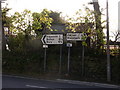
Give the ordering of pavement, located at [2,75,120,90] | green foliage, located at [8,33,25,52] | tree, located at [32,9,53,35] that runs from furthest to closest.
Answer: green foliage, located at [8,33,25,52] → tree, located at [32,9,53,35] → pavement, located at [2,75,120,90]

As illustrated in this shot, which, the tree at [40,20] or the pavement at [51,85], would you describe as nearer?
the pavement at [51,85]

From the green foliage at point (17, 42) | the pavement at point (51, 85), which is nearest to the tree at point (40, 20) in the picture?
the green foliage at point (17, 42)

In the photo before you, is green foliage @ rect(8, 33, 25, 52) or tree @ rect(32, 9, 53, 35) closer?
tree @ rect(32, 9, 53, 35)

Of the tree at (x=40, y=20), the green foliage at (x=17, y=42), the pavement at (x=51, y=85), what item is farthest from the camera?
the green foliage at (x=17, y=42)

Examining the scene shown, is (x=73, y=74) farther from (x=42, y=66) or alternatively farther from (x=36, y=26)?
(x=36, y=26)

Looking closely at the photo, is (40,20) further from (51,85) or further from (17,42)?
(51,85)

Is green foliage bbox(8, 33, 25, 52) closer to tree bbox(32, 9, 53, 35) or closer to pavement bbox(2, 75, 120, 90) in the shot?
tree bbox(32, 9, 53, 35)

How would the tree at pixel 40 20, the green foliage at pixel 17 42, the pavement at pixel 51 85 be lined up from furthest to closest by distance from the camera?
the green foliage at pixel 17 42 < the tree at pixel 40 20 < the pavement at pixel 51 85

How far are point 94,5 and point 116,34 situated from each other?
322 cm

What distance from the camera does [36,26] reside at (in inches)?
593

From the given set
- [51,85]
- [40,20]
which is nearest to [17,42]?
[40,20]

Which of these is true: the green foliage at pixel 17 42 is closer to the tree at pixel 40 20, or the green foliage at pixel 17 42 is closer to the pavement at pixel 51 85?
the tree at pixel 40 20

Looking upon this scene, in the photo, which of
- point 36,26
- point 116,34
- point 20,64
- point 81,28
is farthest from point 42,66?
point 116,34

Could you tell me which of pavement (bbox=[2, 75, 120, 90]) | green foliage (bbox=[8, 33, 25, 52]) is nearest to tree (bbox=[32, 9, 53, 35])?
green foliage (bbox=[8, 33, 25, 52])
